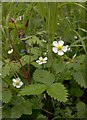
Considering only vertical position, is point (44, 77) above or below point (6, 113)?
above

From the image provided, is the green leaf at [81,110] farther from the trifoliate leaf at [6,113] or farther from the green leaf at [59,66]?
the trifoliate leaf at [6,113]

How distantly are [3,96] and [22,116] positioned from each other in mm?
126

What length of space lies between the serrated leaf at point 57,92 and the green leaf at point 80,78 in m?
0.08

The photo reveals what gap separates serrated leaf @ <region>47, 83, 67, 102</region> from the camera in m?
0.90

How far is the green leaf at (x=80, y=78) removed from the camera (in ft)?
3.28

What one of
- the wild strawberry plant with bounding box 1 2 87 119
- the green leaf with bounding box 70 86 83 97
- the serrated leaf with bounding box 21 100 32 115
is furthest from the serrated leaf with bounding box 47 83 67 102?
the green leaf with bounding box 70 86 83 97

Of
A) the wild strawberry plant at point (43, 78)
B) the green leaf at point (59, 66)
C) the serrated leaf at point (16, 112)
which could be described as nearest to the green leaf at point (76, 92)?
the wild strawberry plant at point (43, 78)

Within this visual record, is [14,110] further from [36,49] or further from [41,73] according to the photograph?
[36,49]

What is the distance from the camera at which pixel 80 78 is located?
1011 mm

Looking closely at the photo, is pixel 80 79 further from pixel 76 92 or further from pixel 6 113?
pixel 6 113

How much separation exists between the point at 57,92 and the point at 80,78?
0.40 feet

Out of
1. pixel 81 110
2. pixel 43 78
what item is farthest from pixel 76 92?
pixel 43 78

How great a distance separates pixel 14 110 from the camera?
38.9 inches

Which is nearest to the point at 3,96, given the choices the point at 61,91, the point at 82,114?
the point at 61,91
